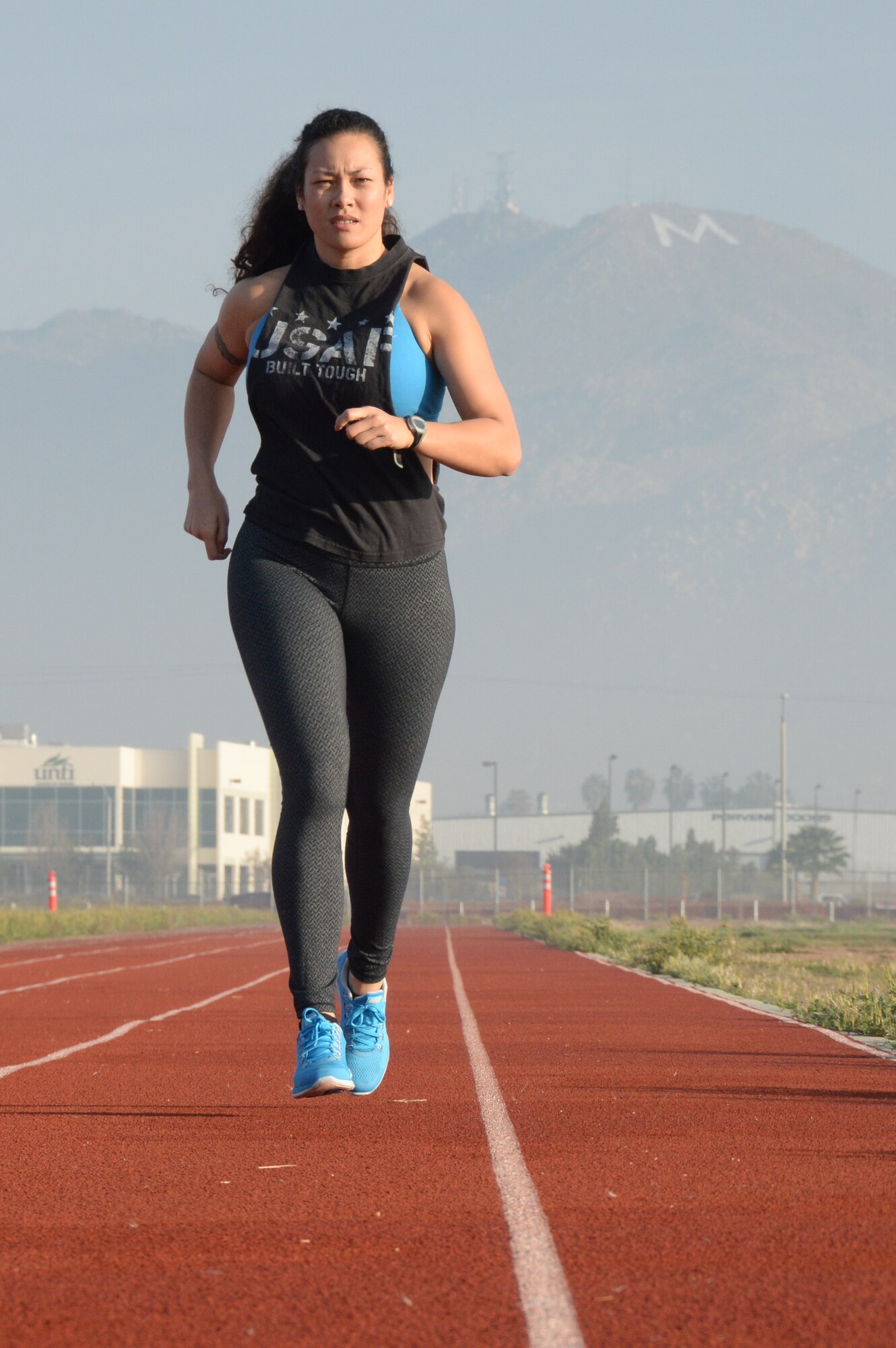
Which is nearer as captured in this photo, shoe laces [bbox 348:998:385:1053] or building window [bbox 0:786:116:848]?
shoe laces [bbox 348:998:385:1053]

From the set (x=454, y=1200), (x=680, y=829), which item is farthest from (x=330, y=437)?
(x=680, y=829)

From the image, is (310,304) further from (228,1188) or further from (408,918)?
(408,918)

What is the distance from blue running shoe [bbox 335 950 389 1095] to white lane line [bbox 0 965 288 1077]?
216 cm

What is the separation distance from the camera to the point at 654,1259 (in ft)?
9.57

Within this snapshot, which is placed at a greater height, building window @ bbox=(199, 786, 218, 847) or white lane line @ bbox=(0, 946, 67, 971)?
building window @ bbox=(199, 786, 218, 847)

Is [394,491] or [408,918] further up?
[394,491]

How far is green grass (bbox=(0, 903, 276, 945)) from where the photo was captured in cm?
3592

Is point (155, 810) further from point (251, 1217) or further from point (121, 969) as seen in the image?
point (251, 1217)

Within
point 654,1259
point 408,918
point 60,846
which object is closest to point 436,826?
point 60,846

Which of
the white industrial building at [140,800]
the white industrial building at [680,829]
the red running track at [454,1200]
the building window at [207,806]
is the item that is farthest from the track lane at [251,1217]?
the white industrial building at [680,829]

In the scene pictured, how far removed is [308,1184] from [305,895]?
936 mm

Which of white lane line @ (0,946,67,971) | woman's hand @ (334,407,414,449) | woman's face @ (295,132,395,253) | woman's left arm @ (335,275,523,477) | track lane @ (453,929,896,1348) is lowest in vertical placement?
white lane line @ (0,946,67,971)

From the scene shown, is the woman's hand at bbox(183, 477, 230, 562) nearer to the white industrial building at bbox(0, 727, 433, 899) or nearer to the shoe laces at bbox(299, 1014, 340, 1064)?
the shoe laces at bbox(299, 1014, 340, 1064)

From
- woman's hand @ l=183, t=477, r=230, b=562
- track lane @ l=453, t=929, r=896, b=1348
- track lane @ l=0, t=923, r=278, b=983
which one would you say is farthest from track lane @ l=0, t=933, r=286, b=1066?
woman's hand @ l=183, t=477, r=230, b=562
